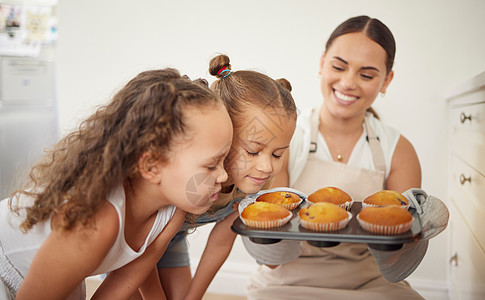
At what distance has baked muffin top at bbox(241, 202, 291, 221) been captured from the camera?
0.74 meters

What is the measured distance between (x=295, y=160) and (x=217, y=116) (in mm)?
514

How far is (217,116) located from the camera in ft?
2.50

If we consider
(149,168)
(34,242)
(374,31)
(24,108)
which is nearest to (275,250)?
(149,168)

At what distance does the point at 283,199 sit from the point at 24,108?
2385mm

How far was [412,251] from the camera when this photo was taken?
85 cm

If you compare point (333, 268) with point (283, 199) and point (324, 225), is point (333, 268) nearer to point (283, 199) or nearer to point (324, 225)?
point (283, 199)

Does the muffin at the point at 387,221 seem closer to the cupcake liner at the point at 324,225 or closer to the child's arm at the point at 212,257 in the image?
the cupcake liner at the point at 324,225

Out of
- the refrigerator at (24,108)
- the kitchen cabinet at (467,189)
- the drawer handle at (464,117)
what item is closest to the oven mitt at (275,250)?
the kitchen cabinet at (467,189)

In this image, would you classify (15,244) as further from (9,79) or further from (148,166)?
(9,79)

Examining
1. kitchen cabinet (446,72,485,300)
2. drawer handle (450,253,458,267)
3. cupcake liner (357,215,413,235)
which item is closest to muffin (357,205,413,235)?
cupcake liner (357,215,413,235)

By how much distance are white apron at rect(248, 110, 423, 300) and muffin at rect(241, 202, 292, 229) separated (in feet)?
1.22

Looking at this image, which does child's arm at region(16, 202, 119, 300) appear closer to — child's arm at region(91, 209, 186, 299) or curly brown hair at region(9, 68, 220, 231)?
curly brown hair at region(9, 68, 220, 231)

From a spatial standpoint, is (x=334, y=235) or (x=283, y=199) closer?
(x=334, y=235)

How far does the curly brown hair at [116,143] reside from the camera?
72cm
